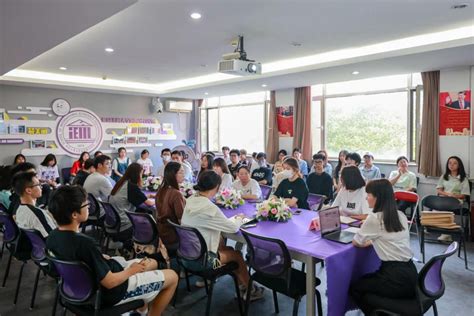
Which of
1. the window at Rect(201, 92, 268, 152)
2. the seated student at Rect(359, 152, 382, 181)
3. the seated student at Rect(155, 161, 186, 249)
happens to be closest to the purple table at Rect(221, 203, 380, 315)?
the seated student at Rect(155, 161, 186, 249)

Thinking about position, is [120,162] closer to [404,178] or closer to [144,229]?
[144,229]

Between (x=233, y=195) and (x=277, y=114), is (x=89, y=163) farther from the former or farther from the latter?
(x=277, y=114)

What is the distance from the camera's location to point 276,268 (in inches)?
101

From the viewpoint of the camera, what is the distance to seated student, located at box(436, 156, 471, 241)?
542cm

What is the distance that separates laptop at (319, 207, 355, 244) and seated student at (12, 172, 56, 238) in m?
2.38

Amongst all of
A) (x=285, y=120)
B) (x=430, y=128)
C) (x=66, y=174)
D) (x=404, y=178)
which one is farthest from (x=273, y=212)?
(x=66, y=174)

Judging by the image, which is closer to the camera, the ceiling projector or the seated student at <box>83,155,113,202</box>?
the ceiling projector

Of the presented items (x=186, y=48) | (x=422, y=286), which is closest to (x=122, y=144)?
(x=186, y=48)

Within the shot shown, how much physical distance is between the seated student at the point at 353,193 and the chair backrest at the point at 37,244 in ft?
9.14

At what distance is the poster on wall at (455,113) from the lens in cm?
578

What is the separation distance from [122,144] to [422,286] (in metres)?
8.44

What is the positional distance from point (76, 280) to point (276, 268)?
4.44ft

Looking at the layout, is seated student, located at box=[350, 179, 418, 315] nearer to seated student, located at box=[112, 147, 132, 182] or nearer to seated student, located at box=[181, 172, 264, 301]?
seated student, located at box=[181, 172, 264, 301]

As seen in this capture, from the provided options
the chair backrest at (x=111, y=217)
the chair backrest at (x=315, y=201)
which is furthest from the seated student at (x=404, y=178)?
the chair backrest at (x=111, y=217)
